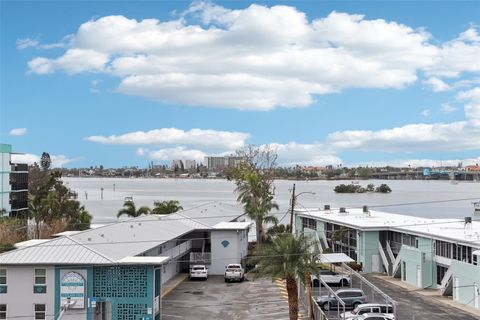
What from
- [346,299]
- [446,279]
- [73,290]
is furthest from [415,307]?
[73,290]

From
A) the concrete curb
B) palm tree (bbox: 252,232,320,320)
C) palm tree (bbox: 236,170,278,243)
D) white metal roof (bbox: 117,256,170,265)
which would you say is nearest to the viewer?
palm tree (bbox: 252,232,320,320)

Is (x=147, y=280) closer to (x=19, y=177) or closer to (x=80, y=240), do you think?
(x=80, y=240)

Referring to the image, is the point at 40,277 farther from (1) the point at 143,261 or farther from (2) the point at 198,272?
(2) the point at 198,272

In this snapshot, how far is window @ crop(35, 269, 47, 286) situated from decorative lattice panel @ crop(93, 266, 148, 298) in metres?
2.63

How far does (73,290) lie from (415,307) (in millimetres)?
20124

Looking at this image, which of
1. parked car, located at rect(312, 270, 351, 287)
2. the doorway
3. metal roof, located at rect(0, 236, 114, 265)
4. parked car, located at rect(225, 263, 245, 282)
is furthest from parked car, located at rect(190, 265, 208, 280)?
the doorway

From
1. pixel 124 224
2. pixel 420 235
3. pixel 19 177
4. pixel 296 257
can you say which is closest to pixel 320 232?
pixel 420 235

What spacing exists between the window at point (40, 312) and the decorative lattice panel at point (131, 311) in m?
3.98

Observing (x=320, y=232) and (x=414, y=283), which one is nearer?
(x=414, y=283)

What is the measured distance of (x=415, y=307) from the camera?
119 ft

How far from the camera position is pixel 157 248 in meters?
42.4

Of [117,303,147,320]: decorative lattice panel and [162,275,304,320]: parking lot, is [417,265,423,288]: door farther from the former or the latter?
[117,303,147,320]: decorative lattice panel

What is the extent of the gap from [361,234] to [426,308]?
51.7 ft

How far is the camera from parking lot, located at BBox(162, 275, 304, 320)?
3450 cm
